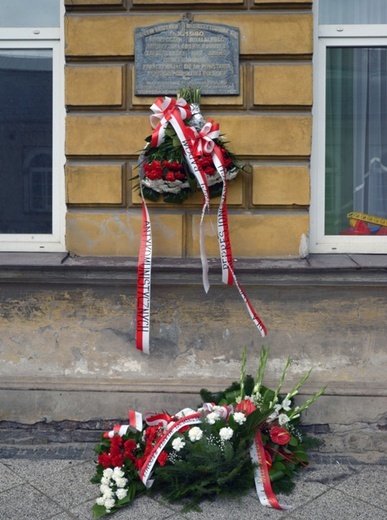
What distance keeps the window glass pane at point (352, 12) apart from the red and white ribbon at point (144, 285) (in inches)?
79.4

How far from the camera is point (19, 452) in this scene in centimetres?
502

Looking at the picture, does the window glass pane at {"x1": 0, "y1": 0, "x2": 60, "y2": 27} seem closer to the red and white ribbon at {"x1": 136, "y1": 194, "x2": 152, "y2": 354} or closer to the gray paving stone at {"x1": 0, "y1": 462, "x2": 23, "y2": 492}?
the red and white ribbon at {"x1": 136, "y1": 194, "x2": 152, "y2": 354}

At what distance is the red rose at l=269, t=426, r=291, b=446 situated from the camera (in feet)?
14.9

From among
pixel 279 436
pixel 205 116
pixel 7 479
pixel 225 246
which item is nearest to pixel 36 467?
pixel 7 479

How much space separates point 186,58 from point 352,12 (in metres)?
1.36

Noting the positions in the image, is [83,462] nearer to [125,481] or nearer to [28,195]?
[125,481]

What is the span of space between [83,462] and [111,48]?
2.92m

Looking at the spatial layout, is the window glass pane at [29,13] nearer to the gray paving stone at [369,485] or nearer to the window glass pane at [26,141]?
the window glass pane at [26,141]

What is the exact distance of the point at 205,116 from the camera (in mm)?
5168

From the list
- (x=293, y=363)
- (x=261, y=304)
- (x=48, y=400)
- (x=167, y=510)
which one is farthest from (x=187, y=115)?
(x=167, y=510)

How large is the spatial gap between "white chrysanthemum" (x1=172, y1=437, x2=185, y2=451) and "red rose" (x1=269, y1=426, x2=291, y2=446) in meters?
0.62

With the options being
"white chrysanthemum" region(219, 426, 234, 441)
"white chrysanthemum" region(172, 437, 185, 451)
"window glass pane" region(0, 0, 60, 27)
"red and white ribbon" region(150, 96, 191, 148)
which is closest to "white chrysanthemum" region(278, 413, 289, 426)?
"white chrysanthemum" region(219, 426, 234, 441)

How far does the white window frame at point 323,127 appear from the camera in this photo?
5395mm

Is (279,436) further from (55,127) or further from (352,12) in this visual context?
(352,12)
